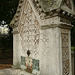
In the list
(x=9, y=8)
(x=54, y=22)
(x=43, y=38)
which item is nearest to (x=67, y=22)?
(x=54, y=22)

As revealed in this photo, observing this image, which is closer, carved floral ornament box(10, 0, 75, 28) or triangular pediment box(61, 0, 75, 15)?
carved floral ornament box(10, 0, 75, 28)

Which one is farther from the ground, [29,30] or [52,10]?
[52,10]

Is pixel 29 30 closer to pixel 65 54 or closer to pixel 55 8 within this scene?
pixel 55 8

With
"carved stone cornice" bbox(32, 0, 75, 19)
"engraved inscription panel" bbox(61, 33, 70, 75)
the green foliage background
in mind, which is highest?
the green foliage background

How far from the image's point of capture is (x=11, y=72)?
14.5ft

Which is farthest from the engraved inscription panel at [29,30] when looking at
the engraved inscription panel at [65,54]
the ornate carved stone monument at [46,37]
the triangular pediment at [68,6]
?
the triangular pediment at [68,6]

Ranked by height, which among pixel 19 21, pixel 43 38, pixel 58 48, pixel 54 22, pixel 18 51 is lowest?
pixel 18 51

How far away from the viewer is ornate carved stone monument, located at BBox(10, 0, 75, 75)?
297cm

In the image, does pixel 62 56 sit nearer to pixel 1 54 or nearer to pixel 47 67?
pixel 47 67

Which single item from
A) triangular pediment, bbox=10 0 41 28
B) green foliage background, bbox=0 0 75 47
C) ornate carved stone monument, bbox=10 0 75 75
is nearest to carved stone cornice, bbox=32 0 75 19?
ornate carved stone monument, bbox=10 0 75 75

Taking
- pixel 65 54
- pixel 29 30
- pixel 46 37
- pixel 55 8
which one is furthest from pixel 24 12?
pixel 65 54

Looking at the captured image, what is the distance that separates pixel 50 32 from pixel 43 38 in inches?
14.9

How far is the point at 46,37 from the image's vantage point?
3330mm

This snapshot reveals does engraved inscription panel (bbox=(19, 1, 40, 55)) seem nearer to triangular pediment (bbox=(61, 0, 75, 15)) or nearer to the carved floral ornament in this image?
the carved floral ornament
